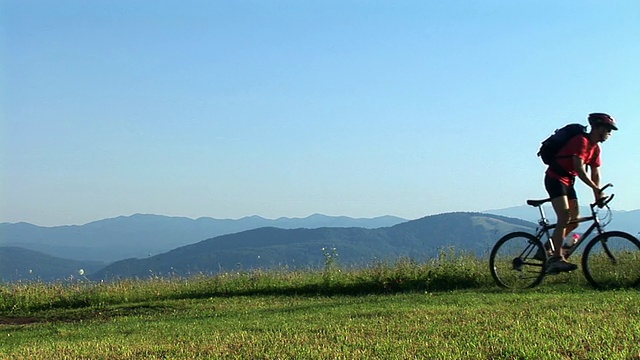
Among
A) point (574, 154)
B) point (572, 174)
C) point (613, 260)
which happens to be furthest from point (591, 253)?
point (574, 154)

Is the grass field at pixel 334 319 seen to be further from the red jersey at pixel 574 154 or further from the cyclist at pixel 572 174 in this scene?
the red jersey at pixel 574 154

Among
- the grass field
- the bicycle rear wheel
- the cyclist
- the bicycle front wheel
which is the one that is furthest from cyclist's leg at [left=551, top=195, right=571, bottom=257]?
the grass field

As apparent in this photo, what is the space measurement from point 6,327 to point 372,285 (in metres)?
6.93

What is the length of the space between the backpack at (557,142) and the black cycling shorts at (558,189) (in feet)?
0.53

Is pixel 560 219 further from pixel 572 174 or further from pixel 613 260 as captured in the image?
pixel 613 260

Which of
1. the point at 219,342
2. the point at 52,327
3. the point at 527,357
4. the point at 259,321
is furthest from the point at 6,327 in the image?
the point at 527,357

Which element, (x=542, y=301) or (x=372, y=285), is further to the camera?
(x=372, y=285)

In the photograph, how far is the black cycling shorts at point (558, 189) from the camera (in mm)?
11586

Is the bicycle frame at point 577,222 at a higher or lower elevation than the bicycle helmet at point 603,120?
lower

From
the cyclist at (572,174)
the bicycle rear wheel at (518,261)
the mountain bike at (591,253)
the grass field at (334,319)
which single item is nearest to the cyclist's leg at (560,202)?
the cyclist at (572,174)

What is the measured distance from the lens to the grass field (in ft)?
21.1

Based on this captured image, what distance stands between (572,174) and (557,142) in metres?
0.55

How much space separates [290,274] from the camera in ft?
55.9

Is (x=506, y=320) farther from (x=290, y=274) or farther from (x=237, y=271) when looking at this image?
(x=237, y=271)
